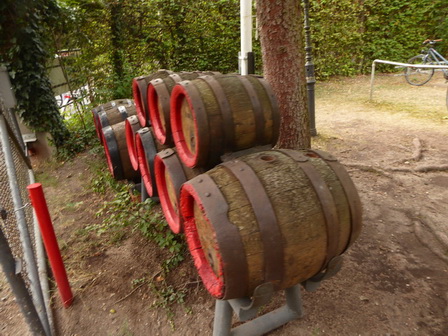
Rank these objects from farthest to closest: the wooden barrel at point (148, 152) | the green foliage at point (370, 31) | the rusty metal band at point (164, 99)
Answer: the green foliage at point (370, 31)
the wooden barrel at point (148, 152)
the rusty metal band at point (164, 99)

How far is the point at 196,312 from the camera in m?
2.38

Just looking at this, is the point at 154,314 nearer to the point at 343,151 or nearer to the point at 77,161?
the point at 343,151

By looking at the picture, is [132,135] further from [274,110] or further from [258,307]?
[258,307]

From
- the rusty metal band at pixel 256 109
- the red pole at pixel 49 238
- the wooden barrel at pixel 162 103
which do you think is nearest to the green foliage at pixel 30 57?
the wooden barrel at pixel 162 103

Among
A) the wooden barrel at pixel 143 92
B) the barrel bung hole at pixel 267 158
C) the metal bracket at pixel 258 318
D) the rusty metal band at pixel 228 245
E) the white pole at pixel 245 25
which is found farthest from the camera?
the white pole at pixel 245 25

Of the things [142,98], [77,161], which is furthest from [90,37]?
[142,98]

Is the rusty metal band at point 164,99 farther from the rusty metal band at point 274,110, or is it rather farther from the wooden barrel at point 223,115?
the rusty metal band at point 274,110

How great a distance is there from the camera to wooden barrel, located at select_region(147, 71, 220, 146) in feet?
8.73

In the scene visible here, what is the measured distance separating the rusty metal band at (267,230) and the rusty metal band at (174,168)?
0.86 meters

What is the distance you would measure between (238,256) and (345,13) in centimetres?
1104

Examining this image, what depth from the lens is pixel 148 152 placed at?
3.05m

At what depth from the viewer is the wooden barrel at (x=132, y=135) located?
3.54 metres

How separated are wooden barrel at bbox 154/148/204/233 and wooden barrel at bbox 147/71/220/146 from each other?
0.25 meters

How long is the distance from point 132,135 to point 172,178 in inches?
59.2
